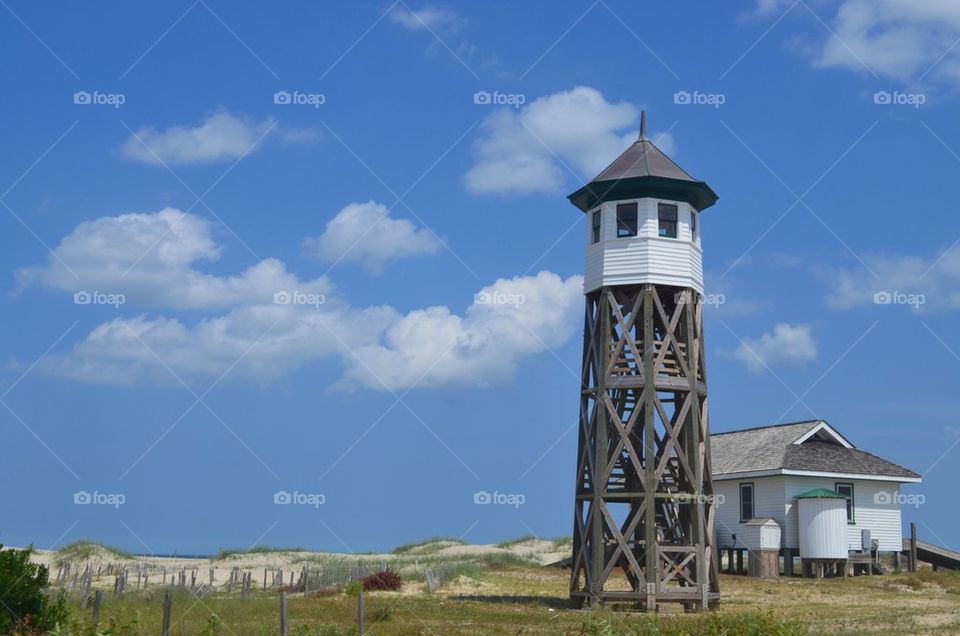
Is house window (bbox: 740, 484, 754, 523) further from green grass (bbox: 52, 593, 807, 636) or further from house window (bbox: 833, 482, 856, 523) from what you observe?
green grass (bbox: 52, 593, 807, 636)

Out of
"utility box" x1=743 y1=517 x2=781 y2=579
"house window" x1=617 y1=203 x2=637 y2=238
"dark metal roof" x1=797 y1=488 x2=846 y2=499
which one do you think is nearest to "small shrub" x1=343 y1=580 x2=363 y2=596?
"house window" x1=617 y1=203 x2=637 y2=238

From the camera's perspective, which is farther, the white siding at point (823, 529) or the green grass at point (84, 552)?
the green grass at point (84, 552)

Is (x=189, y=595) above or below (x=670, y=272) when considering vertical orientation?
below

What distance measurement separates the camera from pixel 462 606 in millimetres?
31844

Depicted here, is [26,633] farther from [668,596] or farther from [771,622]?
[668,596]

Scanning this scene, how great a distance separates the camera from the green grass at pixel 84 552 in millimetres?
62750

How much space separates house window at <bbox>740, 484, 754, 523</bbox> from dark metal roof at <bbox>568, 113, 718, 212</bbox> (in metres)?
18.3

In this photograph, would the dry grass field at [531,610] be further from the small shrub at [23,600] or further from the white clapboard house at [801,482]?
the white clapboard house at [801,482]

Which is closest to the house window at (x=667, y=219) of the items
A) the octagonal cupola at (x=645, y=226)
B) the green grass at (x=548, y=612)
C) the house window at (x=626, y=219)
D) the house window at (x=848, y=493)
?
the octagonal cupola at (x=645, y=226)

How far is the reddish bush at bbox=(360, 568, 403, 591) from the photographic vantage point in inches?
1601

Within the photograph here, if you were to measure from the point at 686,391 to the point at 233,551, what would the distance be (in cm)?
4437

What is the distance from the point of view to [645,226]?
32.5 meters

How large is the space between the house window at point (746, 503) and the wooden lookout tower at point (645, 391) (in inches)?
596

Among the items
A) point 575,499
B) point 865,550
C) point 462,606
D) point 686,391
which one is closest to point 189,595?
point 462,606
